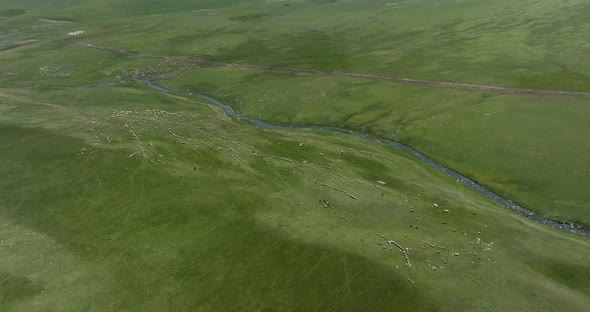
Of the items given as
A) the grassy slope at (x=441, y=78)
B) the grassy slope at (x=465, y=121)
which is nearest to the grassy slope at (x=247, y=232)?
the grassy slope at (x=465, y=121)

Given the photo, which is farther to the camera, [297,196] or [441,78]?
[441,78]

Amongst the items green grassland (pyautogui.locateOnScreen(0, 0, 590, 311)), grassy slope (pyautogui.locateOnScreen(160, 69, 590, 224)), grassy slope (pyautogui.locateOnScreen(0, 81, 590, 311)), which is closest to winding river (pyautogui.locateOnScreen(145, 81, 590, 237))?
grassy slope (pyautogui.locateOnScreen(160, 69, 590, 224))

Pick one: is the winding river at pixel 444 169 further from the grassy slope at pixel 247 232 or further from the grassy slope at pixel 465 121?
the grassy slope at pixel 247 232

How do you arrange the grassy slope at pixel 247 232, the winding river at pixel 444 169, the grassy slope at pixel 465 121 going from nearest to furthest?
the grassy slope at pixel 247 232, the winding river at pixel 444 169, the grassy slope at pixel 465 121

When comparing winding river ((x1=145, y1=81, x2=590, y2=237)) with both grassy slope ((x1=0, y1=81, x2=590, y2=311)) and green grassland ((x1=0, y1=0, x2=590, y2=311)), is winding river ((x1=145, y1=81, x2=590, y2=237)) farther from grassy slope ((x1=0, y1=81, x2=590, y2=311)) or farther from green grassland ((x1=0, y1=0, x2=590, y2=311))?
grassy slope ((x1=0, y1=81, x2=590, y2=311))

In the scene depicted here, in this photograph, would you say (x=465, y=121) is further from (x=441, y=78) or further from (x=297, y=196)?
(x=297, y=196)

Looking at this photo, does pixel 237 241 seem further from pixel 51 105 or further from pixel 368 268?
pixel 51 105

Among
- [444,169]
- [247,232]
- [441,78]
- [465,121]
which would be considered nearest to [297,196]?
[247,232]

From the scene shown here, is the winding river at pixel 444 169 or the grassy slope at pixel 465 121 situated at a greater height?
the grassy slope at pixel 465 121
